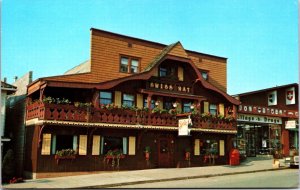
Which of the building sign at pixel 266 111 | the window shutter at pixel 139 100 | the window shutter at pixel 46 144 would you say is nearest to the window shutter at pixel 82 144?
the window shutter at pixel 46 144

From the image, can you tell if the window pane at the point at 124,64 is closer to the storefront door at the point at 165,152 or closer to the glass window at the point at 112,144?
Answer: the glass window at the point at 112,144

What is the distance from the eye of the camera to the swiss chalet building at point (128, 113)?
75.7 feet

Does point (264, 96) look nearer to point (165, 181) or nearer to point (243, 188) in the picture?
point (165, 181)

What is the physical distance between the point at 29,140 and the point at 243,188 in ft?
45.0

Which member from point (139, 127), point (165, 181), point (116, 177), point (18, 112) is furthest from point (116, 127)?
point (18, 112)

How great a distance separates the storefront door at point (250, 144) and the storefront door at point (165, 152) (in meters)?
11.1

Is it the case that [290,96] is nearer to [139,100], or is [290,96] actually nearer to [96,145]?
[139,100]

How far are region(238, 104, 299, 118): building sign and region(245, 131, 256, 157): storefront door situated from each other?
2.40 meters

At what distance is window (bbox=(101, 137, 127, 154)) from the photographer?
25219 millimetres

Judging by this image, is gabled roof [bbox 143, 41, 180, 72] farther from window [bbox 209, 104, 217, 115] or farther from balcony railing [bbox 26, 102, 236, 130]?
window [bbox 209, 104, 217, 115]

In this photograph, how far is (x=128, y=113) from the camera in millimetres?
25172

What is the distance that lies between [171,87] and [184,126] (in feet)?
12.4

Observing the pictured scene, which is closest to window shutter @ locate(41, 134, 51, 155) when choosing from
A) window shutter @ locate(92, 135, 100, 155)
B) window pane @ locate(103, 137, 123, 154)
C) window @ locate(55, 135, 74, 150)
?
window @ locate(55, 135, 74, 150)

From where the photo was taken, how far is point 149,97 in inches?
1055
